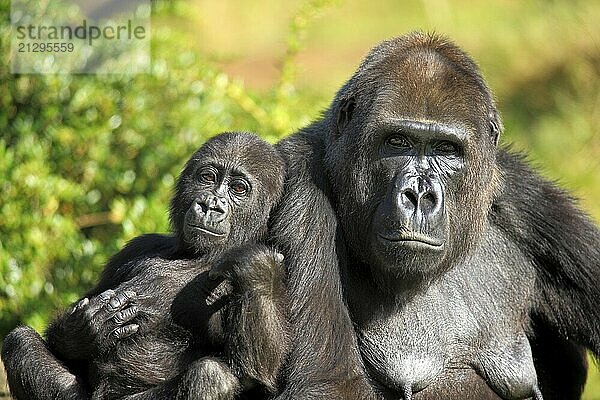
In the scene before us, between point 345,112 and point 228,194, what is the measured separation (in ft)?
2.35

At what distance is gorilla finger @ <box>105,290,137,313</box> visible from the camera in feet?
16.1

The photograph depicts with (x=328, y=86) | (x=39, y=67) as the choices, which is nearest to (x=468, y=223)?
(x=39, y=67)

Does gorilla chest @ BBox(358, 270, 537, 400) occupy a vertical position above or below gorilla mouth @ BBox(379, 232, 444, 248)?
below

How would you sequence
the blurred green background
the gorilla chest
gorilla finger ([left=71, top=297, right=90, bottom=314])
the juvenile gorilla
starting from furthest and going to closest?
1. the blurred green background
2. gorilla finger ([left=71, top=297, right=90, bottom=314])
3. the gorilla chest
4. the juvenile gorilla

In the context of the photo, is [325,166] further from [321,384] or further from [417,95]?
[321,384]

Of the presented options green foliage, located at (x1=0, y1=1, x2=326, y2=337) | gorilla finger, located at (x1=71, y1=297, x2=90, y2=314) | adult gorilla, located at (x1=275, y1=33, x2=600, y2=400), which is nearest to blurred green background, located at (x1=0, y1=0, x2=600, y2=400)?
green foliage, located at (x1=0, y1=1, x2=326, y2=337)

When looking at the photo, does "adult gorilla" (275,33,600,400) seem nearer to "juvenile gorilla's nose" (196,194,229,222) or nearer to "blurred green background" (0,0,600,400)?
"juvenile gorilla's nose" (196,194,229,222)

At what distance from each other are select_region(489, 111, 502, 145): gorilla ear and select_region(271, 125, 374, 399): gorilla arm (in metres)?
0.85

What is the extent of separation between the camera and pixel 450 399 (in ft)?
16.1

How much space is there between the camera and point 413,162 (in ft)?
15.1

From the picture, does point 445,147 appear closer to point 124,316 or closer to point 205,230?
point 205,230

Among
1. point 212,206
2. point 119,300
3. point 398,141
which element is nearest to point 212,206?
point 212,206

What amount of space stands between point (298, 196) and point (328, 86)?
1001 centimetres

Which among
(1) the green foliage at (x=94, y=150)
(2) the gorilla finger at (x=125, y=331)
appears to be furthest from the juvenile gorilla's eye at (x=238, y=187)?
(1) the green foliage at (x=94, y=150)
